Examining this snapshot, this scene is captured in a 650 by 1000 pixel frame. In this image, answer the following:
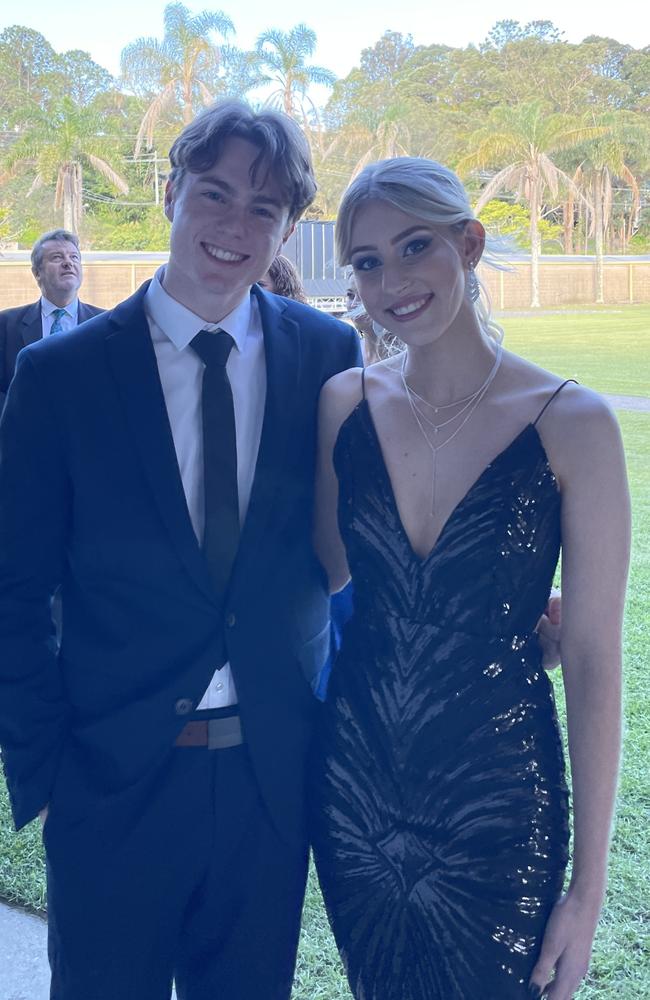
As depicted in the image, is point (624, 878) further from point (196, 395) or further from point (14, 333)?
point (14, 333)

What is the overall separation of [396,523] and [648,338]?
65.9ft

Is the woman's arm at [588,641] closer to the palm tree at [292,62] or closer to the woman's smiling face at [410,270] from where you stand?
the woman's smiling face at [410,270]

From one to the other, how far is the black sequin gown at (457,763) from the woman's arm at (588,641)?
33 millimetres

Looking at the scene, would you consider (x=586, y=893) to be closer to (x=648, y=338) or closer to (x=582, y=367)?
(x=582, y=367)

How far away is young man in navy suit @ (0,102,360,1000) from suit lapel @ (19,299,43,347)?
170 inches

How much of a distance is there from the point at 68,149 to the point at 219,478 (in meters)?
24.3

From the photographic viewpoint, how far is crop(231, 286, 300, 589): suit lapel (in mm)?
1650

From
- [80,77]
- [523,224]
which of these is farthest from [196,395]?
[80,77]

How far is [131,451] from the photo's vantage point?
163 centimetres

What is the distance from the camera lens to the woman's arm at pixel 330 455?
5.82 feet

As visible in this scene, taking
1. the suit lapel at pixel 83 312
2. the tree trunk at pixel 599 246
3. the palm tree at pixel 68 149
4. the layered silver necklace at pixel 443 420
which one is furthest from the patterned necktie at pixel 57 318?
the tree trunk at pixel 599 246

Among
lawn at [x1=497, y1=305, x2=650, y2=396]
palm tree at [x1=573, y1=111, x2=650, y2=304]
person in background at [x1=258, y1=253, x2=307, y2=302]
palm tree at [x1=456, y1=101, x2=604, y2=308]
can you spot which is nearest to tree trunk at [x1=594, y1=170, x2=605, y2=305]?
palm tree at [x1=573, y1=111, x2=650, y2=304]

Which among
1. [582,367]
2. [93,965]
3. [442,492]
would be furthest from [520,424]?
[582,367]

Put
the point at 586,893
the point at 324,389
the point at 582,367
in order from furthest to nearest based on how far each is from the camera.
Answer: the point at 582,367, the point at 324,389, the point at 586,893
